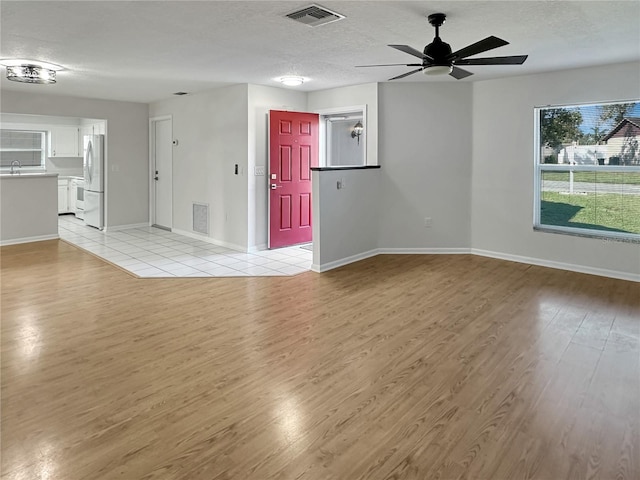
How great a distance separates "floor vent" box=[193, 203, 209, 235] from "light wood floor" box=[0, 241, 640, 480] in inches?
99.0

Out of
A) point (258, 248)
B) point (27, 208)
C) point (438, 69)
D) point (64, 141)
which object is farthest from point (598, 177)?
point (64, 141)

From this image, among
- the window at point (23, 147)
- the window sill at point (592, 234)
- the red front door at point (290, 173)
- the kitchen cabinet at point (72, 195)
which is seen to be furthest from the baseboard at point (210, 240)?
the window sill at point (592, 234)

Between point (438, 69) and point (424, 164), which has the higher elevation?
point (438, 69)

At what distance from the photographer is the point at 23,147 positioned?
28.9 feet

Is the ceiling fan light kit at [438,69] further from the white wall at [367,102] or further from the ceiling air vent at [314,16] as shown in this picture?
the white wall at [367,102]

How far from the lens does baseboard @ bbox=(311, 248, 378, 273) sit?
529 cm

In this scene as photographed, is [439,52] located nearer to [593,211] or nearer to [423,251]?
[593,211]

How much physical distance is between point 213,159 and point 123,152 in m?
2.38

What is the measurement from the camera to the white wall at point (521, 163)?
4879mm

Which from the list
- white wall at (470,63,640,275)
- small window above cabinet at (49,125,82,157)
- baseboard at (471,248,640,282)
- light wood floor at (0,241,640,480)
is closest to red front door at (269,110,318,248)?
light wood floor at (0,241,640,480)

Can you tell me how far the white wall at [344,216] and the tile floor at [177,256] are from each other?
1.28ft

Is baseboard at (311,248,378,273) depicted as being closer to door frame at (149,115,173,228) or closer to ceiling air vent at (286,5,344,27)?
ceiling air vent at (286,5,344,27)

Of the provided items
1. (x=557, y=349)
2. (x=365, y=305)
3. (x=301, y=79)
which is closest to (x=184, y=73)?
(x=301, y=79)

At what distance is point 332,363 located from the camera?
9.40 ft
